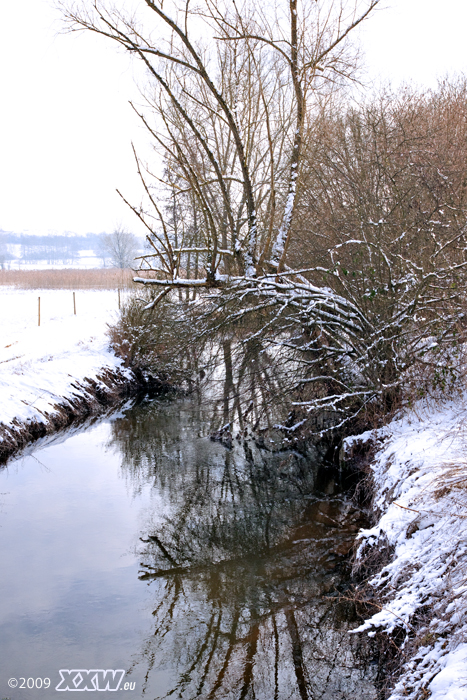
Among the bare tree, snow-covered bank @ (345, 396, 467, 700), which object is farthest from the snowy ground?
the bare tree

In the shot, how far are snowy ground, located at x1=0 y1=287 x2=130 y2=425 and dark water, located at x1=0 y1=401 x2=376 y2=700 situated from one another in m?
1.87

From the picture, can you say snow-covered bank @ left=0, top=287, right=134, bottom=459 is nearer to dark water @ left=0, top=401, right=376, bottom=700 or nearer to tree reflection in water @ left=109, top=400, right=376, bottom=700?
dark water @ left=0, top=401, right=376, bottom=700

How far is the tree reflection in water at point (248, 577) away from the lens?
417 centimetres

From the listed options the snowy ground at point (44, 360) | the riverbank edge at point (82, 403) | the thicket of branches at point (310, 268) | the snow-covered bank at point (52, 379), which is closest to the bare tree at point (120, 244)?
the snowy ground at point (44, 360)

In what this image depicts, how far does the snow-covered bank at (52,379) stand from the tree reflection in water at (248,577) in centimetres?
243

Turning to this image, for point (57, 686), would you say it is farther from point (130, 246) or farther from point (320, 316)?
point (130, 246)

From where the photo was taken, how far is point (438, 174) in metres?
8.70

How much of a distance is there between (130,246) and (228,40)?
8222cm

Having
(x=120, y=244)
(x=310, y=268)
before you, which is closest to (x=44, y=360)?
(x=310, y=268)

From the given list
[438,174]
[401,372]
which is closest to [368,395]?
[401,372]

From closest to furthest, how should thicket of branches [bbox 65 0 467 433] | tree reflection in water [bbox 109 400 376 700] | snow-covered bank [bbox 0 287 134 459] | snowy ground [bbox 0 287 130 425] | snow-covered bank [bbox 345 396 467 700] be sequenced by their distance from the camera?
1. snow-covered bank [bbox 345 396 467 700]
2. tree reflection in water [bbox 109 400 376 700]
3. thicket of branches [bbox 65 0 467 433]
4. snow-covered bank [bbox 0 287 134 459]
5. snowy ground [bbox 0 287 130 425]

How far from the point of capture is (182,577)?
554cm

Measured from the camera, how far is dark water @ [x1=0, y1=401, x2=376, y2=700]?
423cm

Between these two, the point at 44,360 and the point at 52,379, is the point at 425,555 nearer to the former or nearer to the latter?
the point at 52,379
